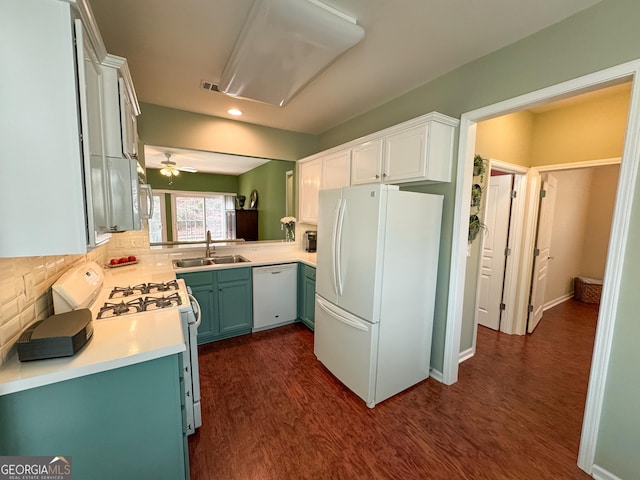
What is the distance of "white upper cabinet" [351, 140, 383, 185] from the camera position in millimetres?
2475

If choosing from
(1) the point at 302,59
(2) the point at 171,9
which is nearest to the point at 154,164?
(2) the point at 171,9

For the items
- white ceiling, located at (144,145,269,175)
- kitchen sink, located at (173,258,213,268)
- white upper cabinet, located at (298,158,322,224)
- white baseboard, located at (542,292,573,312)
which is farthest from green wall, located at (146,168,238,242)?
white baseboard, located at (542,292,573,312)

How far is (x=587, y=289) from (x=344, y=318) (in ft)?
16.6

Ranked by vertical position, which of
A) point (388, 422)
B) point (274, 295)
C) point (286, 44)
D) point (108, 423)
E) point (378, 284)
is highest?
point (286, 44)

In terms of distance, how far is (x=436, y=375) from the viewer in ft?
7.99

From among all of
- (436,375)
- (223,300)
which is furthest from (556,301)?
(223,300)

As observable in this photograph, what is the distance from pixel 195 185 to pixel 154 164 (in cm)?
73

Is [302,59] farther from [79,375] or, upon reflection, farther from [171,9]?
[79,375]

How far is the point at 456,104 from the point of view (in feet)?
7.22

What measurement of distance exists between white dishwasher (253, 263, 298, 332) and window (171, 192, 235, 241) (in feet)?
3.86

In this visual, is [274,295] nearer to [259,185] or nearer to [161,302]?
[161,302]

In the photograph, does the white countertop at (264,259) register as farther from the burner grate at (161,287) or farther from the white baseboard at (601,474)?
the white baseboard at (601,474)

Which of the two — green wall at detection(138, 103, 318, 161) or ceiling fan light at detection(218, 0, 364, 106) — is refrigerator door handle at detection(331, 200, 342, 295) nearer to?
ceiling fan light at detection(218, 0, 364, 106)

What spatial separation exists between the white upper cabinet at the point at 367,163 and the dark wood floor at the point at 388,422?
1.87 meters
